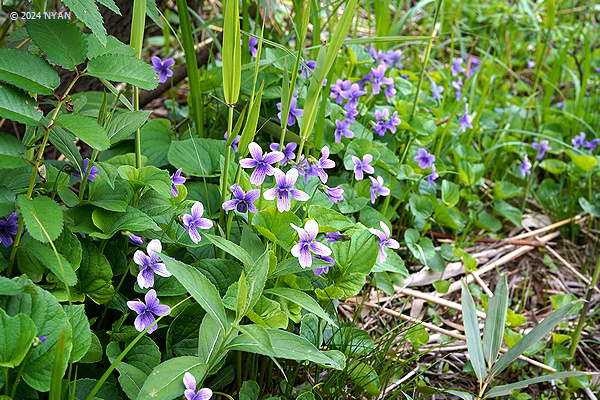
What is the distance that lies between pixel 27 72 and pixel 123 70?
0.16 metres

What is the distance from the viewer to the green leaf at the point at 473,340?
1342 millimetres

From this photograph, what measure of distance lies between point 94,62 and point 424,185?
1301 millimetres

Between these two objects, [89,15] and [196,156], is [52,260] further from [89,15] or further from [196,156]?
[196,156]

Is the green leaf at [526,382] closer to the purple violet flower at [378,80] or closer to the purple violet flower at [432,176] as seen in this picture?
the purple violet flower at [432,176]

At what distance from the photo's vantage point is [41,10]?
1.17m

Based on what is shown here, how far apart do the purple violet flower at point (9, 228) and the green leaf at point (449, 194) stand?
137 cm

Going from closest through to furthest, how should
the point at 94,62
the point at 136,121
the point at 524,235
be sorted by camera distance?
the point at 94,62 < the point at 136,121 < the point at 524,235

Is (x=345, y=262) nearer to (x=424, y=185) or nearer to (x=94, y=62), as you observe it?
(x=94, y=62)

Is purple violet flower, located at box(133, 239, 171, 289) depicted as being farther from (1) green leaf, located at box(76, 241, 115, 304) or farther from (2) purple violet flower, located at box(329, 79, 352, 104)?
(2) purple violet flower, located at box(329, 79, 352, 104)

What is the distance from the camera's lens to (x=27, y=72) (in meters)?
0.98

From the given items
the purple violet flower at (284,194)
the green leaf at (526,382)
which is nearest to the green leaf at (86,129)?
the purple violet flower at (284,194)

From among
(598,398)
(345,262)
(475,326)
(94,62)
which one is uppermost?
(94,62)

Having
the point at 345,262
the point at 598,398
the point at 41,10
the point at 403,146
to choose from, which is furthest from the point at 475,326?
the point at 41,10

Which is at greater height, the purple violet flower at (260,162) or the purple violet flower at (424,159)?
the purple violet flower at (260,162)
